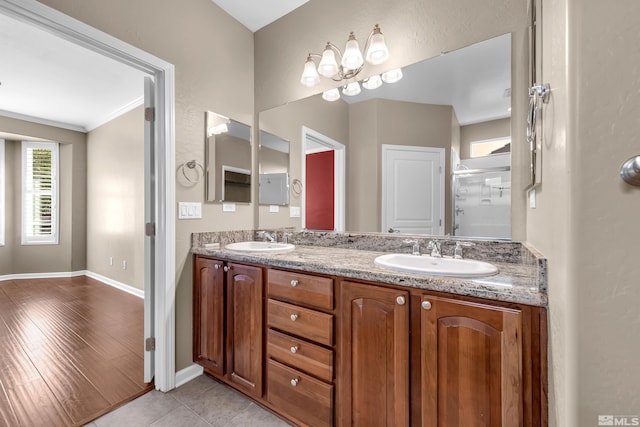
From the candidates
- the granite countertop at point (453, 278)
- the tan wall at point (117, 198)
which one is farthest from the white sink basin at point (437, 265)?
the tan wall at point (117, 198)

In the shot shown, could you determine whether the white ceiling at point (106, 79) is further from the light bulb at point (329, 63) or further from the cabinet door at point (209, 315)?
the cabinet door at point (209, 315)

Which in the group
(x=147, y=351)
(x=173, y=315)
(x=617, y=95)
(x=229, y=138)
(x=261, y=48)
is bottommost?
(x=147, y=351)

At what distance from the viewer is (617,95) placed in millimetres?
529

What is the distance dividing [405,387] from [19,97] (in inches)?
211

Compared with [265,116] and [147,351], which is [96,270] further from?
[265,116]

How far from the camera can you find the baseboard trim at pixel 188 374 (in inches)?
69.1

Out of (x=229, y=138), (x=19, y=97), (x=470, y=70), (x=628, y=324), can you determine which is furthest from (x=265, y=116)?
(x=19, y=97)

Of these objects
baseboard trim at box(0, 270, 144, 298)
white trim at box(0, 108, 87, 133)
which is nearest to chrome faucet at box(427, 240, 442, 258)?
baseboard trim at box(0, 270, 144, 298)

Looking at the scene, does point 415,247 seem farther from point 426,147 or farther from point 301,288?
point 301,288

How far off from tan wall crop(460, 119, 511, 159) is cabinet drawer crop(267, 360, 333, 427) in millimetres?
1400

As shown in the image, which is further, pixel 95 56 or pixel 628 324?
pixel 95 56

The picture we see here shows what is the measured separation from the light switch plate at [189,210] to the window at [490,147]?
1.77 m

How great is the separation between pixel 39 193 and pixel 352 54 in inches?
232

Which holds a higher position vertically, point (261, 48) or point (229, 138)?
point (261, 48)
